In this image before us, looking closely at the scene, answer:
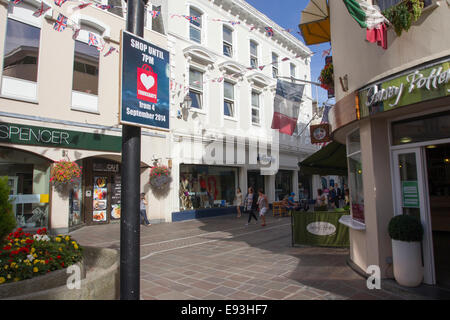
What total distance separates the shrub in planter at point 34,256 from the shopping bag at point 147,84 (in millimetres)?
2472

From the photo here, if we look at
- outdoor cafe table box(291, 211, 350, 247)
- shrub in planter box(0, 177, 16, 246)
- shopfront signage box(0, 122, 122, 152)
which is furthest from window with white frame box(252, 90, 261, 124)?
shrub in planter box(0, 177, 16, 246)

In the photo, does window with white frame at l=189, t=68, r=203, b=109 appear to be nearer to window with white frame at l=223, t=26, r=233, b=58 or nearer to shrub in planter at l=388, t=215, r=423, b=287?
window with white frame at l=223, t=26, r=233, b=58

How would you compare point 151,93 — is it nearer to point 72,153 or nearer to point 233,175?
point 72,153

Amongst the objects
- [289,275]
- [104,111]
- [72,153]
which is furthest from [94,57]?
[289,275]

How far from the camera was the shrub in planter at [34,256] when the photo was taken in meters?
3.42

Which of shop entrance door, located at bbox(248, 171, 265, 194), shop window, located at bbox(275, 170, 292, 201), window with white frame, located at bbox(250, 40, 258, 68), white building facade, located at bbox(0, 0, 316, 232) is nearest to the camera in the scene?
white building facade, located at bbox(0, 0, 316, 232)

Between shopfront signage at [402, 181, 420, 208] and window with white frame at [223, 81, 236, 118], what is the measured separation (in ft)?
41.0

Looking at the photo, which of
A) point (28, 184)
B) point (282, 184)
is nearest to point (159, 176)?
point (28, 184)

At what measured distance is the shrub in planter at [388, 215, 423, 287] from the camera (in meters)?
4.51

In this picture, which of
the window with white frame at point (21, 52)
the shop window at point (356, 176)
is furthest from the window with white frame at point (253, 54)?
the shop window at point (356, 176)

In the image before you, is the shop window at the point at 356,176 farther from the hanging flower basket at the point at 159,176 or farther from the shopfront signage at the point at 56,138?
the shopfront signage at the point at 56,138

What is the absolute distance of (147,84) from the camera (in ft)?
9.87

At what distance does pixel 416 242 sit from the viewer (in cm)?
454

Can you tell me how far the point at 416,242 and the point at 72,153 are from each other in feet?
35.3
